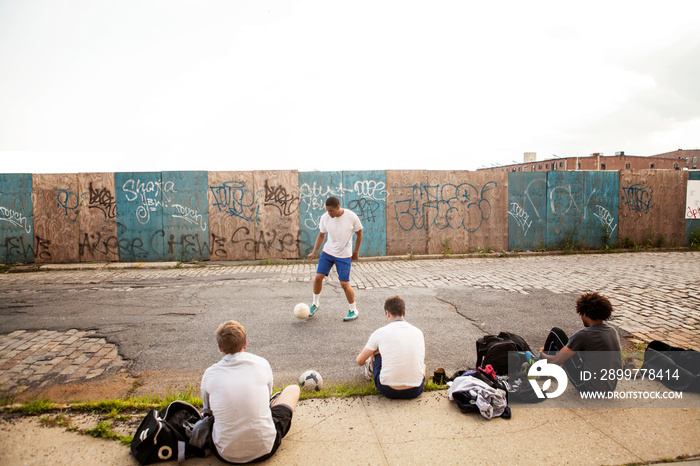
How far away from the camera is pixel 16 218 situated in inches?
437

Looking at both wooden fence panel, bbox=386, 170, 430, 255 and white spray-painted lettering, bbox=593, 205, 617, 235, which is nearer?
wooden fence panel, bbox=386, 170, 430, 255

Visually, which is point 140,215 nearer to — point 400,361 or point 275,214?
point 275,214

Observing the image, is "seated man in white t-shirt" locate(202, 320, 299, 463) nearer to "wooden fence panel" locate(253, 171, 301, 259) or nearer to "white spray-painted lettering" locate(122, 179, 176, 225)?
"wooden fence panel" locate(253, 171, 301, 259)

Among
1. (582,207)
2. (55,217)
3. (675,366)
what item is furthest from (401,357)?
(582,207)

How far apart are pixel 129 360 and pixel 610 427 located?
4.75 metres

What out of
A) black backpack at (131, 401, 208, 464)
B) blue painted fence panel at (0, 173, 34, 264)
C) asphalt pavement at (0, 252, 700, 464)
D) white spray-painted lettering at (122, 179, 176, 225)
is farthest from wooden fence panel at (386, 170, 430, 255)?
blue painted fence panel at (0, 173, 34, 264)

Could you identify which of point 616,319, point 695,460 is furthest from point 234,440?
point 616,319

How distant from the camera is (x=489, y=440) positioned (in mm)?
3029

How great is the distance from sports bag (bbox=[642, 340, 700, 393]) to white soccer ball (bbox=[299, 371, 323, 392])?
10.6ft

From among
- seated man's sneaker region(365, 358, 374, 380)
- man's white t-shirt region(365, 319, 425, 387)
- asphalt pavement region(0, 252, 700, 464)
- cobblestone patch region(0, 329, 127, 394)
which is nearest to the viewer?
asphalt pavement region(0, 252, 700, 464)

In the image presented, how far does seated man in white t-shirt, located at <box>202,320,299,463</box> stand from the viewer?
2.71 metres

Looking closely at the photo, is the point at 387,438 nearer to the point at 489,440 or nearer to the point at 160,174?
the point at 489,440

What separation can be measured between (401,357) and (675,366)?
8.56 feet

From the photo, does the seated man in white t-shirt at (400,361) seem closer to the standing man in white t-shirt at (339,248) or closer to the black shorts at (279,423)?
the black shorts at (279,423)
